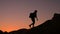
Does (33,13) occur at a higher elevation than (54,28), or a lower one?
higher

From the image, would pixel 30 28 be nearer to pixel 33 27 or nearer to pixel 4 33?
pixel 33 27

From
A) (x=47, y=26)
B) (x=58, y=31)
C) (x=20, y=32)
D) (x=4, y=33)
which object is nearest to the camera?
(x=58, y=31)

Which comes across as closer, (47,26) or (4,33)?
(47,26)

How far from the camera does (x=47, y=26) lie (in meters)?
31.1

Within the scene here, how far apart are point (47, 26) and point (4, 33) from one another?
10740 millimetres

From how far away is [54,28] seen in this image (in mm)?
29828

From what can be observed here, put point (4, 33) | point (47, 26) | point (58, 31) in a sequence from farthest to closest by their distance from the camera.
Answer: point (4, 33) < point (47, 26) < point (58, 31)

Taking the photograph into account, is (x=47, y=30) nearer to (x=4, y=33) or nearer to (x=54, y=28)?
(x=54, y=28)

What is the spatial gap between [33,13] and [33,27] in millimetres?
2420

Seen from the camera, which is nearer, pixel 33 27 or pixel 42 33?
pixel 42 33

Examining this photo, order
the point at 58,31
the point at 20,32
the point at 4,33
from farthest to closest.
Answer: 1. the point at 4,33
2. the point at 20,32
3. the point at 58,31

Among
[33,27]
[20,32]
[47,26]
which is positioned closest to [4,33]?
[20,32]

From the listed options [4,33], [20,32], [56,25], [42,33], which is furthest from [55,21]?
[4,33]

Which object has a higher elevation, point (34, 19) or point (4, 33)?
point (34, 19)
